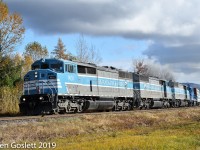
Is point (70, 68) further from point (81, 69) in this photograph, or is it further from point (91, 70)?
point (91, 70)

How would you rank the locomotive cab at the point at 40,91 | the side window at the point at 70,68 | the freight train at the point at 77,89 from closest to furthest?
1. the locomotive cab at the point at 40,91
2. the freight train at the point at 77,89
3. the side window at the point at 70,68

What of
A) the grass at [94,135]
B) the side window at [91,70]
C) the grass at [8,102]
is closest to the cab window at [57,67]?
the side window at [91,70]

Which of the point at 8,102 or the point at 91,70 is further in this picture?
the point at 8,102

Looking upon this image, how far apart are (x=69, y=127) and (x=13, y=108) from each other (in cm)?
1365

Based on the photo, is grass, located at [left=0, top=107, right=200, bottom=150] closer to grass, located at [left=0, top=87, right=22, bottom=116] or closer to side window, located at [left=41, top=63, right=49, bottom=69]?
side window, located at [left=41, top=63, right=49, bottom=69]

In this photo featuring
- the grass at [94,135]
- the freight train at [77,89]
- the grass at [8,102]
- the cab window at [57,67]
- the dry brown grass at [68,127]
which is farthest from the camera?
the grass at [8,102]

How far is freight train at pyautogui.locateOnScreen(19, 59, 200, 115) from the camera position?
904 inches

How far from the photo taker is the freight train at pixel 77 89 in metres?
23.0

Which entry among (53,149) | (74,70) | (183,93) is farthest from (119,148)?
(183,93)

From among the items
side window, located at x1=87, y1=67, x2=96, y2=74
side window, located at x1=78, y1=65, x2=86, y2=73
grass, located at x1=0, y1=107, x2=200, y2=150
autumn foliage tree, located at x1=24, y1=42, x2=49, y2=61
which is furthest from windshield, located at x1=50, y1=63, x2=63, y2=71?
autumn foliage tree, located at x1=24, y1=42, x2=49, y2=61

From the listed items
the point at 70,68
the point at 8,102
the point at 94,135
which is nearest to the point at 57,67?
the point at 70,68

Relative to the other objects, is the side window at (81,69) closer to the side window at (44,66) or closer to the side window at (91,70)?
the side window at (91,70)

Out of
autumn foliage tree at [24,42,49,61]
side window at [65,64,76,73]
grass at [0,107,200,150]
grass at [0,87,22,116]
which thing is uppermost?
autumn foliage tree at [24,42,49,61]

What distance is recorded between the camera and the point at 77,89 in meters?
25.5
